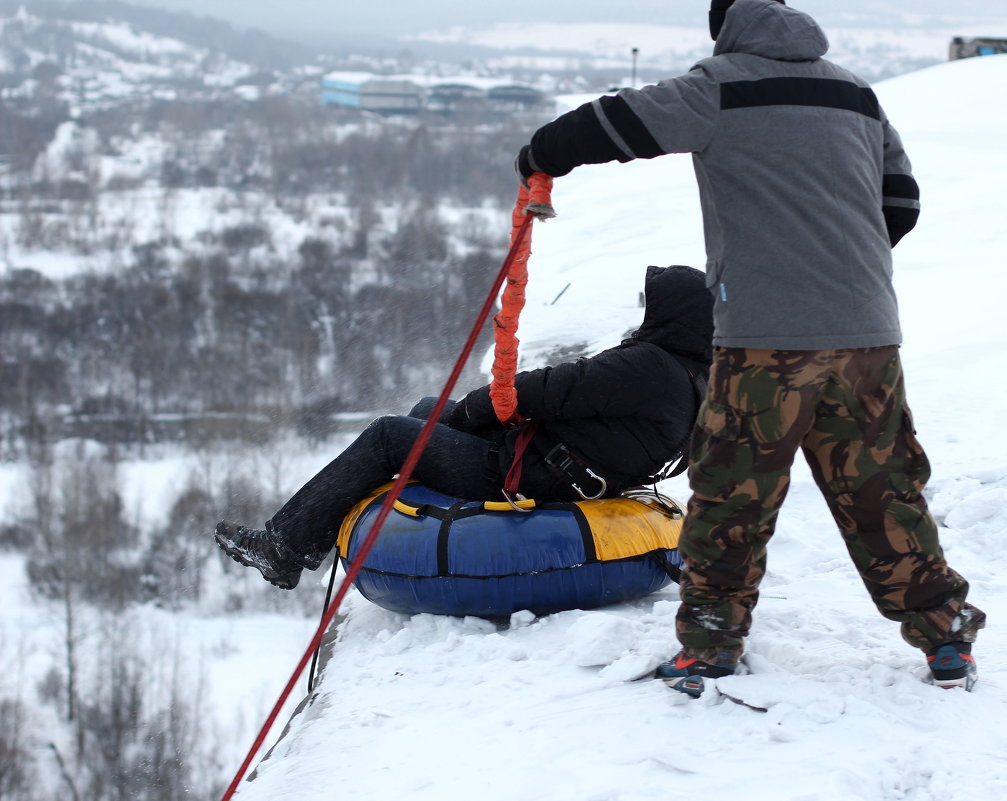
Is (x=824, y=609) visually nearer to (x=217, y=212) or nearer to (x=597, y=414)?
(x=597, y=414)

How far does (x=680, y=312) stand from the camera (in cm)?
305

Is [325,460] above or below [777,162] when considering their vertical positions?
below

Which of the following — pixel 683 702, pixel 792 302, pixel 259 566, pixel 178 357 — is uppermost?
pixel 792 302

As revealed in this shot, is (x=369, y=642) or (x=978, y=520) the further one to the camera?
(x=978, y=520)

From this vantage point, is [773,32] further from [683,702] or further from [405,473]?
[683,702]

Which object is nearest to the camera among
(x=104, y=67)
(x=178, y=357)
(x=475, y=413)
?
(x=475, y=413)

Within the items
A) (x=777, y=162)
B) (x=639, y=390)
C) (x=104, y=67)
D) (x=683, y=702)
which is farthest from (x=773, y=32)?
(x=104, y=67)

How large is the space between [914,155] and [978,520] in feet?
35.8

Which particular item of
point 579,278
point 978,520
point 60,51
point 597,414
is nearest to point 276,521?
point 597,414

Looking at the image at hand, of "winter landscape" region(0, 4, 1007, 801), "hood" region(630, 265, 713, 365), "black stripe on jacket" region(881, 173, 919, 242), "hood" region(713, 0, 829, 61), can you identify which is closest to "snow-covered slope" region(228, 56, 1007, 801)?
"winter landscape" region(0, 4, 1007, 801)

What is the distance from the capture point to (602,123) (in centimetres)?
221

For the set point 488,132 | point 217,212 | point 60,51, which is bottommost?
point 217,212

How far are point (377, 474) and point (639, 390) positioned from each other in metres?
0.99

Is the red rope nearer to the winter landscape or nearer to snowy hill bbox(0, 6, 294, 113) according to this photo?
the winter landscape
